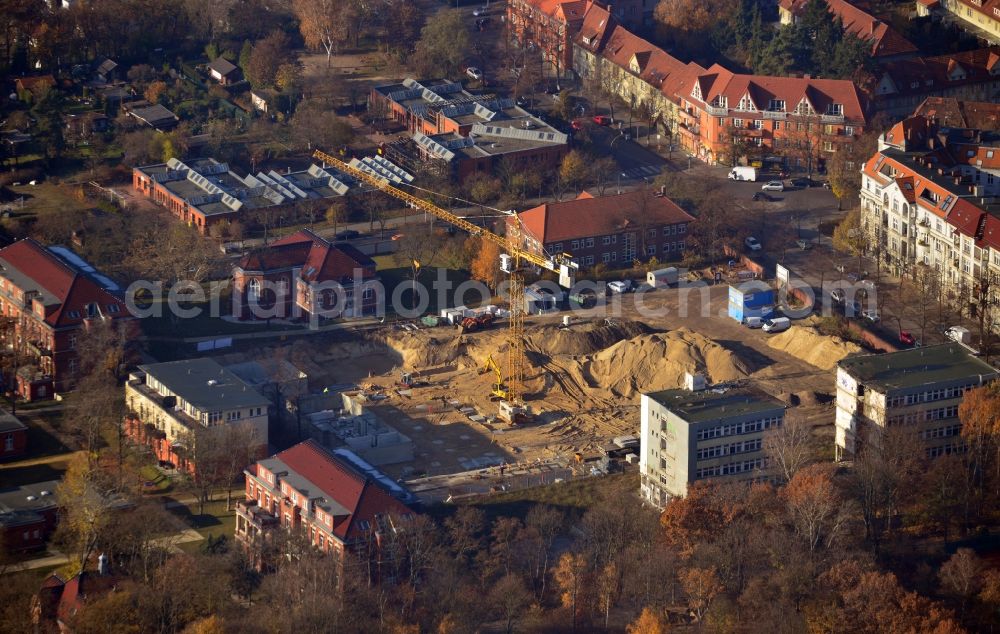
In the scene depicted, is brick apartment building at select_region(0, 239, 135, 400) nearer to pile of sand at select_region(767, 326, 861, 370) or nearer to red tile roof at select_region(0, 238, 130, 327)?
red tile roof at select_region(0, 238, 130, 327)

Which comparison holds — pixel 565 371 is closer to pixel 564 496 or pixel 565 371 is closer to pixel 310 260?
pixel 564 496

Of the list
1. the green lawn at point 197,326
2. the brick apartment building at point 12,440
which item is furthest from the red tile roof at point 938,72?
the brick apartment building at point 12,440

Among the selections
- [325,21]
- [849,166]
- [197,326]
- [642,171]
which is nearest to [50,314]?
[197,326]

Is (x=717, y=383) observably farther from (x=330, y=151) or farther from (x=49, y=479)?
(x=330, y=151)

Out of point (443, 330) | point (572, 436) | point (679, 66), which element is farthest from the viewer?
point (679, 66)

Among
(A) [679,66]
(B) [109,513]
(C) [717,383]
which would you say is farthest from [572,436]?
(A) [679,66]
